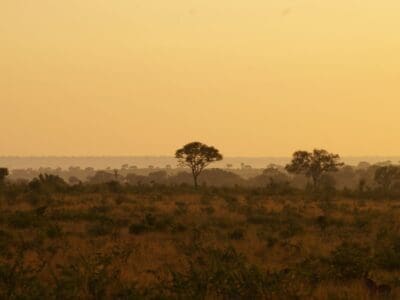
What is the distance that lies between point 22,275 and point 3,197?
70.4 feet

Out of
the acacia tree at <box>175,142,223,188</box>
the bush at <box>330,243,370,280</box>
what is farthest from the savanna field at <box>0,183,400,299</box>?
the acacia tree at <box>175,142,223,188</box>

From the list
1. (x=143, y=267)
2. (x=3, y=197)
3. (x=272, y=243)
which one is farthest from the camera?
(x=3, y=197)

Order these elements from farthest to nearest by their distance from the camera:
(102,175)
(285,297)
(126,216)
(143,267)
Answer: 1. (102,175)
2. (126,216)
3. (143,267)
4. (285,297)

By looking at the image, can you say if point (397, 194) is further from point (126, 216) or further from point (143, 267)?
point (143, 267)

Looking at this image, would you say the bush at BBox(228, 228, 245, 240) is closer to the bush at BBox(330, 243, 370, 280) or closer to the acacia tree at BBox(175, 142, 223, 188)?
the bush at BBox(330, 243, 370, 280)

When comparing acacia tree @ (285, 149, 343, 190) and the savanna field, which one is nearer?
the savanna field

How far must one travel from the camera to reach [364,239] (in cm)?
1725

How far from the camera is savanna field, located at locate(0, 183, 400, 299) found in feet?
31.8

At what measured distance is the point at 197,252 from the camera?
1456 cm

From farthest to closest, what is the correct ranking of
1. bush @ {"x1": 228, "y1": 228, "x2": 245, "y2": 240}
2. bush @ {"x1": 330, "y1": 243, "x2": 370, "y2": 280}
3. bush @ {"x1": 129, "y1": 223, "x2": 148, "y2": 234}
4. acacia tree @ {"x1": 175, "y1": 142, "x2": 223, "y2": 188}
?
acacia tree @ {"x1": 175, "y1": 142, "x2": 223, "y2": 188}
bush @ {"x1": 129, "y1": 223, "x2": 148, "y2": 234}
bush @ {"x1": 228, "y1": 228, "x2": 245, "y2": 240}
bush @ {"x1": 330, "y1": 243, "x2": 370, "y2": 280}

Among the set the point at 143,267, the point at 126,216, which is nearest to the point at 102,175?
the point at 126,216

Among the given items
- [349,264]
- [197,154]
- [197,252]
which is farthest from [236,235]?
[197,154]

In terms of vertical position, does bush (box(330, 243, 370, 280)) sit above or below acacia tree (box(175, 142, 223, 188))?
below

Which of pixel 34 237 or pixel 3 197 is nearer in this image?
pixel 34 237
